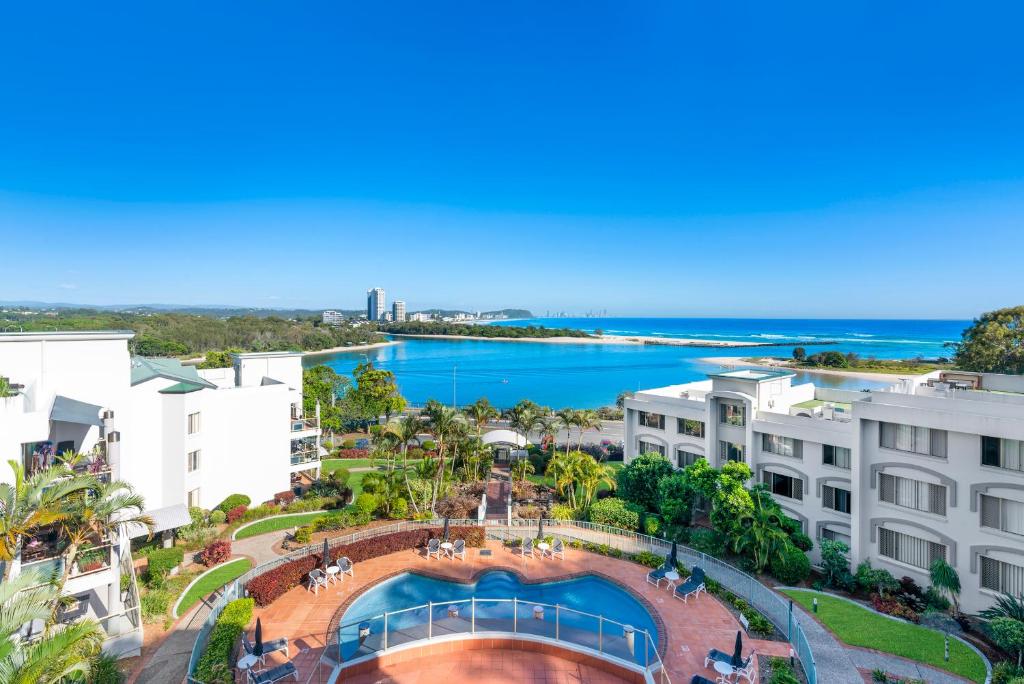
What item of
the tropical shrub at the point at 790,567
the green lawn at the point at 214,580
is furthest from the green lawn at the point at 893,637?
the green lawn at the point at 214,580

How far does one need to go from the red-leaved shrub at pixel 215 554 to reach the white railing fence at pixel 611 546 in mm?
2693

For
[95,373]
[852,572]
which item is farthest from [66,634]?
[852,572]

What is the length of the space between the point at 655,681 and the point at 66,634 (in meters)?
12.4

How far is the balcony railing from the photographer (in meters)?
29.3

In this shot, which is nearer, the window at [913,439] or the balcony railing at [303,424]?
the window at [913,439]

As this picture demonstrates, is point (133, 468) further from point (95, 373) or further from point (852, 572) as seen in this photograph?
point (852, 572)

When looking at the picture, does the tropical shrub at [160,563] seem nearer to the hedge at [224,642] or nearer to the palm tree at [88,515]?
the palm tree at [88,515]

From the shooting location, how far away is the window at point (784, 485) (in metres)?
22.6

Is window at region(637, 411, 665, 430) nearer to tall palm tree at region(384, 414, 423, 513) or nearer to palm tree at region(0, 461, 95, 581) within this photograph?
tall palm tree at region(384, 414, 423, 513)

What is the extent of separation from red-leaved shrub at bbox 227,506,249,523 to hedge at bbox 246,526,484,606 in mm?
7716

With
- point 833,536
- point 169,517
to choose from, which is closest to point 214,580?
point 169,517

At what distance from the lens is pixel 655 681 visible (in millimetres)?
13055

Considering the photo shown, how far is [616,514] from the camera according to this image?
2394 cm

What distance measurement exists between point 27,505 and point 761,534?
22.6 m
